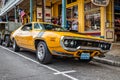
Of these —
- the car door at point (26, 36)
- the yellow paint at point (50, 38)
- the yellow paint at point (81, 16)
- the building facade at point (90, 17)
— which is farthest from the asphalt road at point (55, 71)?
the yellow paint at point (81, 16)

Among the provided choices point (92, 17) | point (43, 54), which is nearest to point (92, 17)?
point (92, 17)

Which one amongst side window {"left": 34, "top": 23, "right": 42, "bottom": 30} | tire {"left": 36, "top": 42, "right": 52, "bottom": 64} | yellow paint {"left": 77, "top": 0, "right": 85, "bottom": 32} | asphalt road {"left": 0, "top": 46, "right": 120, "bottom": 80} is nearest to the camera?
asphalt road {"left": 0, "top": 46, "right": 120, "bottom": 80}

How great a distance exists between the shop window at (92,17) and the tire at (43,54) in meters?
8.16

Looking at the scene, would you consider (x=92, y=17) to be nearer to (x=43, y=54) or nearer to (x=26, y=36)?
(x=26, y=36)

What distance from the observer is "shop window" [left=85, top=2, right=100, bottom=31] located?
55.5 ft

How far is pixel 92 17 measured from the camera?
1764 cm

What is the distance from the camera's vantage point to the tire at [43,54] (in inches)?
349

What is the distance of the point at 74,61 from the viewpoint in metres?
10.0

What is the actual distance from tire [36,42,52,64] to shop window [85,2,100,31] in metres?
8.16

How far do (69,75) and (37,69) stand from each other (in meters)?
1.33

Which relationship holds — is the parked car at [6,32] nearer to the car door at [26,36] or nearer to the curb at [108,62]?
the car door at [26,36]

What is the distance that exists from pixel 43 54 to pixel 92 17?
928 cm

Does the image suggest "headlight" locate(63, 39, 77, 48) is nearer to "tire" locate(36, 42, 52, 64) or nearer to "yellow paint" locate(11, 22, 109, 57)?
"yellow paint" locate(11, 22, 109, 57)

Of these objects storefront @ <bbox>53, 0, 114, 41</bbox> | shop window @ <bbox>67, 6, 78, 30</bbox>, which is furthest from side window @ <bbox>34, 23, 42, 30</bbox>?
shop window @ <bbox>67, 6, 78, 30</bbox>
